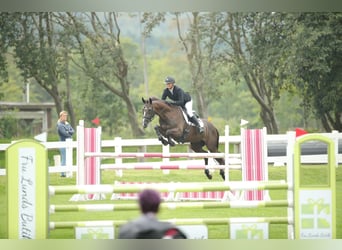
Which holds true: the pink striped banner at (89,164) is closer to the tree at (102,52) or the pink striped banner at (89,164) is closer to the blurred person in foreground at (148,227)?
the tree at (102,52)

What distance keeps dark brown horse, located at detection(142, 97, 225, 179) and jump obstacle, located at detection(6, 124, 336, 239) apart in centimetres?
392

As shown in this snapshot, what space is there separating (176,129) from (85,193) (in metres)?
4.63

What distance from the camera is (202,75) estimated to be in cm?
1438

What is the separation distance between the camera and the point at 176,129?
10758mm

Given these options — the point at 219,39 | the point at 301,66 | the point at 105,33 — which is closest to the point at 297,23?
the point at 301,66

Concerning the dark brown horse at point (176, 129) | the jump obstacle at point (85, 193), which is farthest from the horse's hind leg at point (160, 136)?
the jump obstacle at point (85, 193)

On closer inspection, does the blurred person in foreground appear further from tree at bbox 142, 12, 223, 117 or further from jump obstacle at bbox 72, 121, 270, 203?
tree at bbox 142, 12, 223, 117

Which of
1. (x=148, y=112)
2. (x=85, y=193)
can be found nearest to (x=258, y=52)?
(x=148, y=112)

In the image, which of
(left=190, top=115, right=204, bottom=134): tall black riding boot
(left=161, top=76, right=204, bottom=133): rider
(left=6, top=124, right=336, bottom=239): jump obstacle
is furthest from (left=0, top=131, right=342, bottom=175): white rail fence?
(left=6, top=124, right=336, bottom=239): jump obstacle

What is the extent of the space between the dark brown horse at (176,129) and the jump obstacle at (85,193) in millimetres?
3921

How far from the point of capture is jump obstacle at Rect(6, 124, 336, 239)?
615 cm

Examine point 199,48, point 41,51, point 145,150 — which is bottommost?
point 145,150

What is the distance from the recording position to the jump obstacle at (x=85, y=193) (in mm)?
6148

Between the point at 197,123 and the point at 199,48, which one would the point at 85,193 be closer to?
the point at 197,123
